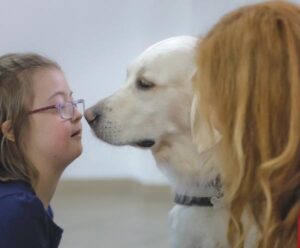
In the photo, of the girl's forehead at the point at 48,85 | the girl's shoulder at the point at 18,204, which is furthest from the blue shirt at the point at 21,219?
the girl's forehead at the point at 48,85

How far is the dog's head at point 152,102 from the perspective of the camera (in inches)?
70.2

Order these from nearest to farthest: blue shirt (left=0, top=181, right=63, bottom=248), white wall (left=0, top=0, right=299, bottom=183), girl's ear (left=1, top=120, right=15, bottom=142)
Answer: blue shirt (left=0, top=181, right=63, bottom=248), girl's ear (left=1, top=120, right=15, bottom=142), white wall (left=0, top=0, right=299, bottom=183)

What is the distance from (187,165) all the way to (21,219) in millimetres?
618

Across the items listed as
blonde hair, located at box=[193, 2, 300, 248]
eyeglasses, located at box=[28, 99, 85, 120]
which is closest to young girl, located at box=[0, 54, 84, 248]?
eyeglasses, located at box=[28, 99, 85, 120]

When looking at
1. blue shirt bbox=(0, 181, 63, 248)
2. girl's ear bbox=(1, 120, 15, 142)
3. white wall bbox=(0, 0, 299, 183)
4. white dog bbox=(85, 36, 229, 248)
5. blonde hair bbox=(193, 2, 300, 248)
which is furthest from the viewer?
white wall bbox=(0, 0, 299, 183)

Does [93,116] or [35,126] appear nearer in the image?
[35,126]

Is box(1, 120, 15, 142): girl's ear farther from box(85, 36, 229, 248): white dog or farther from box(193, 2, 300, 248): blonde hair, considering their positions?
box(193, 2, 300, 248): blonde hair

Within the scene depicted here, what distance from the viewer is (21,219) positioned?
4.42 feet

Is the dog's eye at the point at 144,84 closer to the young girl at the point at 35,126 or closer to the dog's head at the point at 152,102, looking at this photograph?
the dog's head at the point at 152,102

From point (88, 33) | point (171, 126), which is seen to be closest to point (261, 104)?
point (171, 126)

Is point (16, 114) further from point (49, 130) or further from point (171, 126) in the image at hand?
point (171, 126)

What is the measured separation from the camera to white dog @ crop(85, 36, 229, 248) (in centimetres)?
174

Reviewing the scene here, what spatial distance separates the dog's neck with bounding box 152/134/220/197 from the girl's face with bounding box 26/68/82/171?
40 cm

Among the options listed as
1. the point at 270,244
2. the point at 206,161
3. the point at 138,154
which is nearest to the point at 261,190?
the point at 270,244
